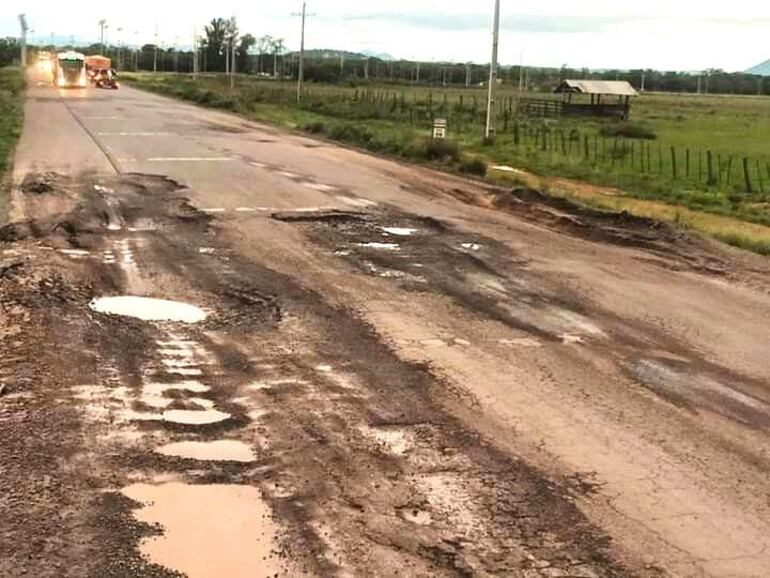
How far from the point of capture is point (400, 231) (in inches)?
583

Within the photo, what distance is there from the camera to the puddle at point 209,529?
4805 millimetres

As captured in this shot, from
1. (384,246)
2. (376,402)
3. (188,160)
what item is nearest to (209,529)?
(376,402)

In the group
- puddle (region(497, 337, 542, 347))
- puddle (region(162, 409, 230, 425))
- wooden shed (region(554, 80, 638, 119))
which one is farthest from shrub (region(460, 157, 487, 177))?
wooden shed (region(554, 80, 638, 119))

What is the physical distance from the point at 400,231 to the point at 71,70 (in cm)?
6842

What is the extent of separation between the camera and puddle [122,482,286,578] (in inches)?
189

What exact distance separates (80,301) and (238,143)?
21.0m

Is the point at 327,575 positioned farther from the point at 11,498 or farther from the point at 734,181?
the point at 734,181

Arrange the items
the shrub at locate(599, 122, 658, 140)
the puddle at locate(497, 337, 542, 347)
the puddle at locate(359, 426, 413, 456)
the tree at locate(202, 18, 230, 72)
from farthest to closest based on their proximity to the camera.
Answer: the tree at locate(202, 18, 230, 72), the shrub at locate(599, 122, 658, 140), the puddle at locate(497, 337, 542, 347), the puddle at locate(359, 426, 413, 456)

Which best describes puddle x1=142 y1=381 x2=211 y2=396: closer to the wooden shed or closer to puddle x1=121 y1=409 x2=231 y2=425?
puddle x1=121 y1=409 x2=231 y2=425

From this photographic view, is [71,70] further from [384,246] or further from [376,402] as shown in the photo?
[376,402]

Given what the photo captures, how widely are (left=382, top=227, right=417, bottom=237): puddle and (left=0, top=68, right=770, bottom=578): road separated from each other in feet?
0.29

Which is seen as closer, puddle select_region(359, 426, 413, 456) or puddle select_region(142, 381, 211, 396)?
puddle select_region(359, 426, 413, 456)

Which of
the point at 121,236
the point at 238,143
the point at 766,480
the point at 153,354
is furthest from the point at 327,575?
the point at 238,143

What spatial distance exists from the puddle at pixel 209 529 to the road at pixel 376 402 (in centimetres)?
2
